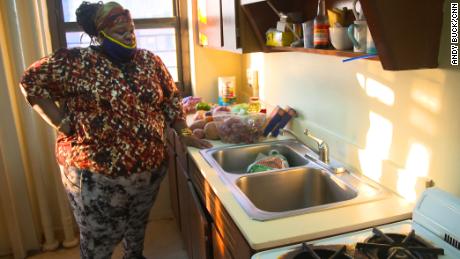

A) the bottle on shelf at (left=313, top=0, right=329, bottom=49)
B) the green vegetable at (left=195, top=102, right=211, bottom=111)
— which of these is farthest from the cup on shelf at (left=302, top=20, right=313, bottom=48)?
the green vegetable at (left=195, top=102, right=211, bottom=111)

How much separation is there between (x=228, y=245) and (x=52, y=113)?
98 cm

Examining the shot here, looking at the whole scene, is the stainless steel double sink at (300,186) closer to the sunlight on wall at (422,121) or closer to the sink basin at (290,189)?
the sink basin at (290,189)

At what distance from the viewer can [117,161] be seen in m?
1.74

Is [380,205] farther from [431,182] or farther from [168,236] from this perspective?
[168,236]

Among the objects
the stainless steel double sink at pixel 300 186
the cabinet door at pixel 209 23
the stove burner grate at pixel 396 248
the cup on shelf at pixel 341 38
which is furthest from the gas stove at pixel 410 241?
the cabinet door at pixel 209 23

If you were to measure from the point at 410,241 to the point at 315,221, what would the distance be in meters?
0.27

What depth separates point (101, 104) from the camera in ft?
5.58

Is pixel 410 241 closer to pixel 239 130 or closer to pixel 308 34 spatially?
pixel 308 34

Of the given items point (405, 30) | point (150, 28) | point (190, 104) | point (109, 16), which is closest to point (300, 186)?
point (405, 30)

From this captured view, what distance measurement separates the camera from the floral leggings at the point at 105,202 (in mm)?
1766

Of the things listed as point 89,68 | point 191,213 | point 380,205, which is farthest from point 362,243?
point 89,68

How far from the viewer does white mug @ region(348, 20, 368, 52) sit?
1.18m

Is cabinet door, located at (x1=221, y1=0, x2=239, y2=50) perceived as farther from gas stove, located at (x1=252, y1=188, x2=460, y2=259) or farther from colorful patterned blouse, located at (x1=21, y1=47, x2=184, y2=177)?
gas stove, located at (x1=252, y1=188, x2=460, y2=259)

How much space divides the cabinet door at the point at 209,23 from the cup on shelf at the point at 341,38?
3.13 ft
